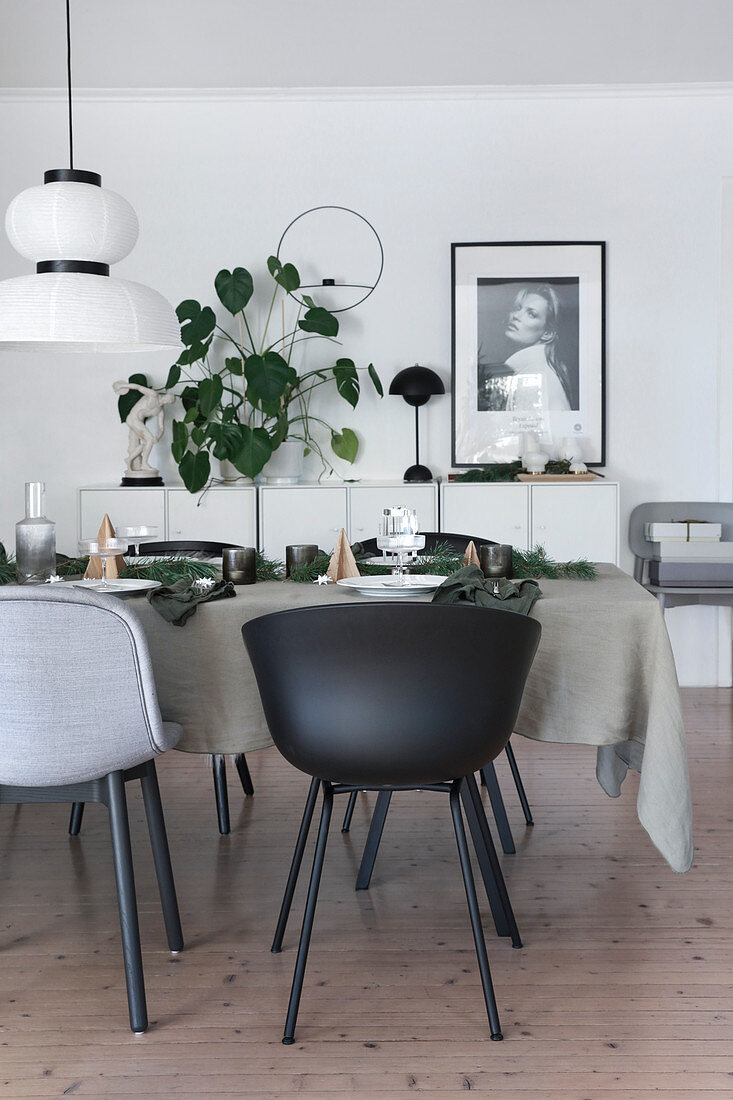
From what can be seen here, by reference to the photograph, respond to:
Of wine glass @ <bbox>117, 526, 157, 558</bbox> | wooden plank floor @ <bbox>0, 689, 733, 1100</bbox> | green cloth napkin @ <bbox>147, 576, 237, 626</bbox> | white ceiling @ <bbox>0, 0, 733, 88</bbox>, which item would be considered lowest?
wooden plank floor @ <bbox>0, 689, 733, 1100</bbox>

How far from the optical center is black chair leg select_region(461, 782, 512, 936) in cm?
225

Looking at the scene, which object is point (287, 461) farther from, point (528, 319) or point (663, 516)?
point (663, 516)

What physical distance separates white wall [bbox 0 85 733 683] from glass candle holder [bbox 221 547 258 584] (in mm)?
2312

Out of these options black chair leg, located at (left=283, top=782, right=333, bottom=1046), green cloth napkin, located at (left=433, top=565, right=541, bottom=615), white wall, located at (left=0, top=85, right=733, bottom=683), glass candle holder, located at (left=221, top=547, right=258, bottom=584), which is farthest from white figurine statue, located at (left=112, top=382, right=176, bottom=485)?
black chair leg, located at (left=283, top=782, right=333, bottom=1046)

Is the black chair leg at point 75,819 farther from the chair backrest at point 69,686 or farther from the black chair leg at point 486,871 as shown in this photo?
the black chair leg at point 486,871

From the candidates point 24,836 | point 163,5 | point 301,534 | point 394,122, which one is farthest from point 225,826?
point 394,122

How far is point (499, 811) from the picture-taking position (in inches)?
111

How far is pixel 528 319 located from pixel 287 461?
4.43ft

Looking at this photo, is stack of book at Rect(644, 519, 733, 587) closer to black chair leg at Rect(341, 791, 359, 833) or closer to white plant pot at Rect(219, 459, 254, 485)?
white plant pot at Rect(219, 459, 254, 485)

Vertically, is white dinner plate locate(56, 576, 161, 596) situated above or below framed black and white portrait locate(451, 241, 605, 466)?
below

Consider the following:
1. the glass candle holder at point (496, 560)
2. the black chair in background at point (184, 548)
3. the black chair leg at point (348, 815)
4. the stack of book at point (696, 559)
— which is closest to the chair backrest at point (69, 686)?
the glass candle holder at point (496, 560)

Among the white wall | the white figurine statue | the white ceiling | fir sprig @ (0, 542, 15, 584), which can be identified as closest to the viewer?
fir sprig @ (0, 542, 15, 584)

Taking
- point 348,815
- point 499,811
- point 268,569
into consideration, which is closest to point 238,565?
point 268,569

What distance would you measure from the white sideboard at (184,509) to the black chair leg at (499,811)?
2.08 m
